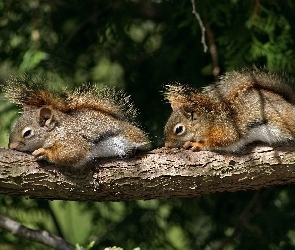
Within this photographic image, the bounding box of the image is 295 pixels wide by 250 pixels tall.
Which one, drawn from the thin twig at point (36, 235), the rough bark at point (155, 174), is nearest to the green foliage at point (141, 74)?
the thin twig at point (36, 235)

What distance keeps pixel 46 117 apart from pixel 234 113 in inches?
31.0

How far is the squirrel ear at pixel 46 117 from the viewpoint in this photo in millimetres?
3896

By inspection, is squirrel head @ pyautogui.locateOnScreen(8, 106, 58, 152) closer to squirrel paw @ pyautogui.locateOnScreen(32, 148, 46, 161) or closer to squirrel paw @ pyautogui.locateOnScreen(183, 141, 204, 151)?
squirrel paw @ pyautogui.locateOnScreen(32, 148, 46, 161)

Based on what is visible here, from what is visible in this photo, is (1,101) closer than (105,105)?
No

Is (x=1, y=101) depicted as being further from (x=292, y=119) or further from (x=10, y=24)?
(x=292, y=119)

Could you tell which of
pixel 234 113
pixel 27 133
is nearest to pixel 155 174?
pixel 234 113

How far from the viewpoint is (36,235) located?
14.8 ft

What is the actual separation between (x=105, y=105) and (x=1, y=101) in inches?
47.8

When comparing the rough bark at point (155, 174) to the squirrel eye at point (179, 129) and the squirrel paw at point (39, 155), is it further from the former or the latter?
the squirrel eye at point (179, 129)

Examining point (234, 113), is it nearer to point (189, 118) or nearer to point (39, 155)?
point (189, 118)

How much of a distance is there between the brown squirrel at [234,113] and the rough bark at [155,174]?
100 mm

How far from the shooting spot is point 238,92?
3.99m

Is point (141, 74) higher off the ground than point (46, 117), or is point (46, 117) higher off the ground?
point (46, 117)

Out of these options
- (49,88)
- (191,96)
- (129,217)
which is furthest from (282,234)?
(49,88)
